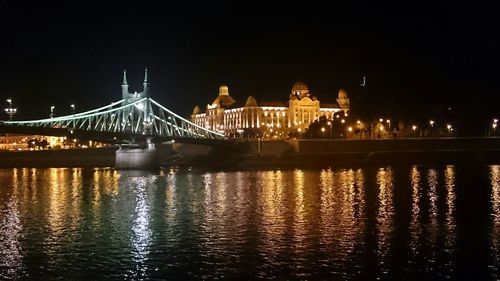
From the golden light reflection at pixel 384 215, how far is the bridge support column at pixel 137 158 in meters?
21.7

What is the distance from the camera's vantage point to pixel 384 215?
22109 mm

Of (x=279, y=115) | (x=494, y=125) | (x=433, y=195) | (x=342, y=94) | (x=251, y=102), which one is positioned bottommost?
(x=433, y=195)

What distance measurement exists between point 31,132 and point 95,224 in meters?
23.6

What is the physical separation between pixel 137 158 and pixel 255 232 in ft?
119

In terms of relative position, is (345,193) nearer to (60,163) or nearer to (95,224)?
(95,224)

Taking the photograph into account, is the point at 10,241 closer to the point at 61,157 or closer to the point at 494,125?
the point at 61,157

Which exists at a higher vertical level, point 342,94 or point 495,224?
point 342,94

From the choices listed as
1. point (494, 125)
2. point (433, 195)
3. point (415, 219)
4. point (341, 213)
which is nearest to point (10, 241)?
point (341, 213)

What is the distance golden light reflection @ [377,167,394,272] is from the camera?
16203 millimetres

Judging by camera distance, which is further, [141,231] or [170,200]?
[170,200]

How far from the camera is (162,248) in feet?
54.9

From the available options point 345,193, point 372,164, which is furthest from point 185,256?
point 372,164

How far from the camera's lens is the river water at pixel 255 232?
14.4m

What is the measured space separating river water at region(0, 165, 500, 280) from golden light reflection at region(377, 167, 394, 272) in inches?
1.8
